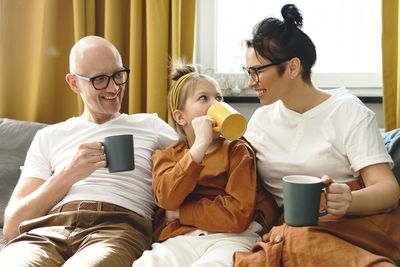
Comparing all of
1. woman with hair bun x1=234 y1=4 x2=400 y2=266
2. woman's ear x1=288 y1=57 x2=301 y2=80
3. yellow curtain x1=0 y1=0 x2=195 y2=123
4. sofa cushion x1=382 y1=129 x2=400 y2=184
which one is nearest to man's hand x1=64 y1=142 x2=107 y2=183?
woman with hair bun x1=234 y1=4 x2=400 y2=266

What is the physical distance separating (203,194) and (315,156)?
42 cm

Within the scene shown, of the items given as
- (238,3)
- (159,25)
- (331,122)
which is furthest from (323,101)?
(238,3)

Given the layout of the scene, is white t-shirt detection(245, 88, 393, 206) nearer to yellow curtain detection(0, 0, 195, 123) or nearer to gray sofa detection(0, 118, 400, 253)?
yellow curtain detection(0, 0, 195, 123)

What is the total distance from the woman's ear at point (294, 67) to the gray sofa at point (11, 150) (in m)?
1.36

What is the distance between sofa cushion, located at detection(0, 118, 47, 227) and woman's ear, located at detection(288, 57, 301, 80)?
1.36 metres

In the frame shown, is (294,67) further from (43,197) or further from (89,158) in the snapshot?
(43,197)

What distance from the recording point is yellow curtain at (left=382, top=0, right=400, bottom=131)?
1989 millimetres

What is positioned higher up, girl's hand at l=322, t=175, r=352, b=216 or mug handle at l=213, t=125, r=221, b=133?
mug handle at l=213, t=125, r=221, b=133

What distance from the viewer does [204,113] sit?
1548mm

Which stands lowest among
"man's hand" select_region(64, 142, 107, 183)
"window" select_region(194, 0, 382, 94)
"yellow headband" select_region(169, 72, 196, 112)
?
"man's hand" select_region(64, 142, 107, 183)

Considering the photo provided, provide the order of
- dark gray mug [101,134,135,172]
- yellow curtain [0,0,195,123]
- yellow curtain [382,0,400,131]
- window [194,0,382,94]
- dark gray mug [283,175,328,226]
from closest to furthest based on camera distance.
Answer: dark gray mug [283,175,328,226] < dark gray mug [101,134,135,172] < yellow curtain [382,0,400,131] < yellow curtain [0,0,195,123] < window [194,0,382,94]

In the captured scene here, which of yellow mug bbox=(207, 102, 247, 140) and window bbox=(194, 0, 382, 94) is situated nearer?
yellow mug bbox=(207, 102, 247, 140)

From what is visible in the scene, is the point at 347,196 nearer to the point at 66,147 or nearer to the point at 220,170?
the point at 220,170

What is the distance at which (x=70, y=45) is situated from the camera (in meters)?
2.57
